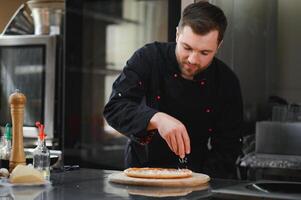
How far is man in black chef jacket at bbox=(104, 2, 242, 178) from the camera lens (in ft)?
6.58

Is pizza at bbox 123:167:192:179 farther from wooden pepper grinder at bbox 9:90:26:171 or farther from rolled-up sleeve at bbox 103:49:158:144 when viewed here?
wooden pepper grinder at bbox 9:90:26:171

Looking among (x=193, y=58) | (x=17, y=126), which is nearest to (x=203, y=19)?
(x=193, y=58)

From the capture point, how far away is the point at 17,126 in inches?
67.6

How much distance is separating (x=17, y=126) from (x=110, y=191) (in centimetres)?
43

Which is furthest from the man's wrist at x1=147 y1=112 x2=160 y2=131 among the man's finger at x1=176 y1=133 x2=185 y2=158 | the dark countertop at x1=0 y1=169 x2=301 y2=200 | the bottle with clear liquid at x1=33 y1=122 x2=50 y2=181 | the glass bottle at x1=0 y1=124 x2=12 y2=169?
the glass bottle at x1=0 y1=124 x2=12 y2=169

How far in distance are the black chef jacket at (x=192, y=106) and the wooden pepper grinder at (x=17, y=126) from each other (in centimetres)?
46

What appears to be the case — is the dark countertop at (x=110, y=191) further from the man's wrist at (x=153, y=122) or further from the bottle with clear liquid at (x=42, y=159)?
the man's wrist at (x=153, y=122)

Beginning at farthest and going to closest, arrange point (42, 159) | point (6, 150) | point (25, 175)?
point (6, 150) < point (42, 159) < point (25, 175)

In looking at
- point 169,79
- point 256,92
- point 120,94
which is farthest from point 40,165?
point 256,92

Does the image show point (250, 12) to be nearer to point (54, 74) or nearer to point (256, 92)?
point (256, 92)

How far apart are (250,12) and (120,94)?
1095 millimetres

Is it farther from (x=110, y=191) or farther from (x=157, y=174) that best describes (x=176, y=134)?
(x=110, y=191)

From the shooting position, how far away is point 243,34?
2.82 metres

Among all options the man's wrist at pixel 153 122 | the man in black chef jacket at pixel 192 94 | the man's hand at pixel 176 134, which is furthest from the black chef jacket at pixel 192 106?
the man's hand at pixel 176 134
